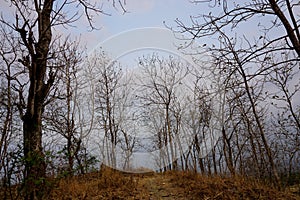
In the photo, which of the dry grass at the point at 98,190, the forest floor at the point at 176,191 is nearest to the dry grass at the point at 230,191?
the forest floor at the point at 176,191

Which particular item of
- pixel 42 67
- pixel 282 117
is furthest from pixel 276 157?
pixel 42 67

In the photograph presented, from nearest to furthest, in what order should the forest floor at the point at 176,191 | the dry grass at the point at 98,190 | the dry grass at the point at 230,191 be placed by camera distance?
the dry grass at the point at 230,191 → the forest floor at the point at 176,191 → the dry grass at the point at 98,190

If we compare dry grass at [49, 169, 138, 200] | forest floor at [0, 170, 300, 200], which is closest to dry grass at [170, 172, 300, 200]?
forest floor at [0, 170, 300, 200]

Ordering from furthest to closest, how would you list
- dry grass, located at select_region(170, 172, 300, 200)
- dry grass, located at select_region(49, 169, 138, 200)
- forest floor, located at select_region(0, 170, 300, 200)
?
dry grass, located at select_region(49, 169, 138, 200) < forest floor, located at select_region(0, 170, 300, 200) < dry grass, located at select_region(170, 172, 300, 200)

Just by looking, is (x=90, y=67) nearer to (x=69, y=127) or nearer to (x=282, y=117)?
(x=69, y=127)

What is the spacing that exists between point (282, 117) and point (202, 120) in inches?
171

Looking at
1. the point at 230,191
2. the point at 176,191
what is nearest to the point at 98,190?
the point at 176,191

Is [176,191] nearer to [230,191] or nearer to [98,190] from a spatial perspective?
[230,191]

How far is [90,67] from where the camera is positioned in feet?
46.8

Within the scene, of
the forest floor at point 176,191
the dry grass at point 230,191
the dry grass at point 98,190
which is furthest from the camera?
the dry grass at point 98,190

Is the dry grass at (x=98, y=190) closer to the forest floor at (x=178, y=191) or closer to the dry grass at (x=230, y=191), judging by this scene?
the forest floor at (x=178, y=191)

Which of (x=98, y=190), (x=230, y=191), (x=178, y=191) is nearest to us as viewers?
(x=230, y=191)

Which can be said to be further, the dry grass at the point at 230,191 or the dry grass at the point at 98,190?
the dry grass at the point at 98,190

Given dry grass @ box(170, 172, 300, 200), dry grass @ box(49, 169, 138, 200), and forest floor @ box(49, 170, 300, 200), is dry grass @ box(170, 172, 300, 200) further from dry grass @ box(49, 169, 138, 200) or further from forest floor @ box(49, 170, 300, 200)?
dry grass @ box(49, 169, 138, 200)
